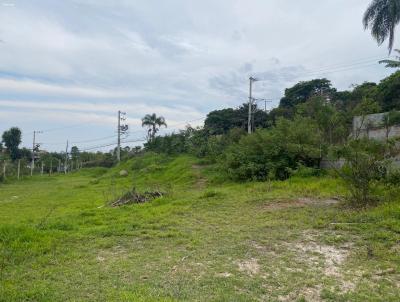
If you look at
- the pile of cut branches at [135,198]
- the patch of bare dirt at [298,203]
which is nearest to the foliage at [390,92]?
the patch of bare dirt at [298,203]

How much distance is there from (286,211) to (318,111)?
3.91 metres

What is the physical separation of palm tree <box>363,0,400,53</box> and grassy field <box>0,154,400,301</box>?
14513 millimetres

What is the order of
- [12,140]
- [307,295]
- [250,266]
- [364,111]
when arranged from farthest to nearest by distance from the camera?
[12,140]
[364,111]
[250,266]
[307,295]

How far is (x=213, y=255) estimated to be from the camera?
548 centimetres

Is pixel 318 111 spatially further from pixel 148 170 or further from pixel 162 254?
pixel 148 170

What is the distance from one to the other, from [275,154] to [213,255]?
9.88m

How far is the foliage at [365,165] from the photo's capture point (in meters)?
8.38

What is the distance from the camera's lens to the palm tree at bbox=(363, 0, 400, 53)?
19.9m

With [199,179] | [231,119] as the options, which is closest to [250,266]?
[199,179]

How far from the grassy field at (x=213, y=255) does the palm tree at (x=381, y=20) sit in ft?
47.6

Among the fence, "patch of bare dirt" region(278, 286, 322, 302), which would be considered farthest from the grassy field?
the fence

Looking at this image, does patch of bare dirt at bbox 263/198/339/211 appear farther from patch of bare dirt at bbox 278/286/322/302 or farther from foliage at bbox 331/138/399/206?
patch of bare dirt at bbox 278/286/322/302

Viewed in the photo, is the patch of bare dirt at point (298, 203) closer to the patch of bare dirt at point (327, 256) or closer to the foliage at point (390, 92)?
the patch of bare dirt at point (327, 256)

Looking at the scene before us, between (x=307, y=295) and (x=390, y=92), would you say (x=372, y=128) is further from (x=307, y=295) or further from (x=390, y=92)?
(x=390, y=92)
